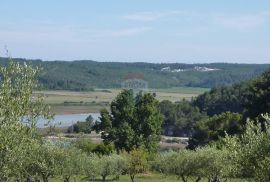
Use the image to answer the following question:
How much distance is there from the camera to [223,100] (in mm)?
167250

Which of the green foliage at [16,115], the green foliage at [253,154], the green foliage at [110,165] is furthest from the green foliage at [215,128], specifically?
the green foliage at [16,115]

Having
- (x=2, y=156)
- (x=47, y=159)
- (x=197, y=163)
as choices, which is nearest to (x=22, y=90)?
(x=2, y=156)

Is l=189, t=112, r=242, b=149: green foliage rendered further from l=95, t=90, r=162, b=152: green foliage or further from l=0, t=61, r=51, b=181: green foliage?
l=0, t=61, r=51, b=181: green foliage

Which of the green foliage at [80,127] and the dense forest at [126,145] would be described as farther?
the green foliage at [80,127]

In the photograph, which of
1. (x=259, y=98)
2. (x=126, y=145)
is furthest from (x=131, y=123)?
(x=259, y=98)

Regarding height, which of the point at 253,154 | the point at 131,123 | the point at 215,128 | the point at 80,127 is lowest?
the point at 80,127

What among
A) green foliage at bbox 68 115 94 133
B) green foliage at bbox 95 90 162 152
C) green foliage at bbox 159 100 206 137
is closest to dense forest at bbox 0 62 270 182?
green foliage at bbox 95 90 162 152

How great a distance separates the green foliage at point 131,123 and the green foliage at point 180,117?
64646 millimetres

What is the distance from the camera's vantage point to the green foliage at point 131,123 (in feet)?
300

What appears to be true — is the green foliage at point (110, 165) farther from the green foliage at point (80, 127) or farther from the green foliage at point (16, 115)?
the green foliage at point (80, 127)

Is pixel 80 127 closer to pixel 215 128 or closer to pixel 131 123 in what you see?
pixel 131 123

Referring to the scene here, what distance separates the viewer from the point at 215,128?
93.9 metres

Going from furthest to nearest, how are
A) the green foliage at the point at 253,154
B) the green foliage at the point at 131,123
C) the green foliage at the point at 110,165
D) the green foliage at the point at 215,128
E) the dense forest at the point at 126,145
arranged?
the green foliage at the point at 131,123, the green foliage at the point at 215,128, the green foliage at the point at 110,165, the green foliage at the point at 253,154, the dense forest at the point at 126,145

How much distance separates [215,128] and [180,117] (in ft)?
231
